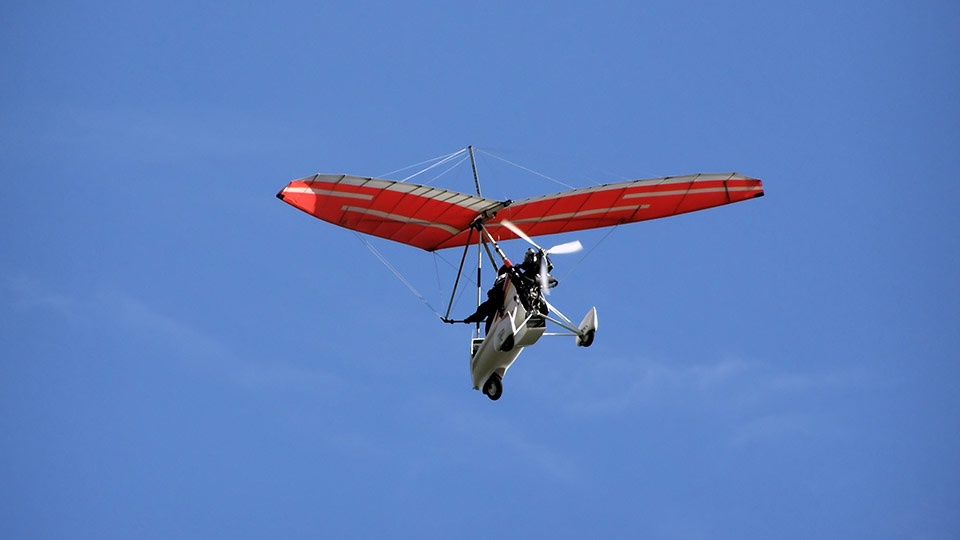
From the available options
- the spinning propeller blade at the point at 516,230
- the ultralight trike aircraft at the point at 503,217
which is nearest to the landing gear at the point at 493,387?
the ultralight trike aircraft at the point at 503,217

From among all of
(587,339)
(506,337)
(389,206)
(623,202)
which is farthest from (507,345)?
(623,202)

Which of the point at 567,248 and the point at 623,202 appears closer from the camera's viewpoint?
the point at 567,248

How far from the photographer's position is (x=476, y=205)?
3541 cm

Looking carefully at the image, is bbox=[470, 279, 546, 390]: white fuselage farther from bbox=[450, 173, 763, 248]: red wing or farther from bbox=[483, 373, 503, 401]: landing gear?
bbox=[450, 173, 763, 248]: red wing

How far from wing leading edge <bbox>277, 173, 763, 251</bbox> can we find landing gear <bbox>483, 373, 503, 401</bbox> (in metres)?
3.24

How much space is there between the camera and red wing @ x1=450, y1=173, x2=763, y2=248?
1422 inches

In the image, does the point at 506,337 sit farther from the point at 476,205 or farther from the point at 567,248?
the point at 476,205

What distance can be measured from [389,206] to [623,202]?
506 cm

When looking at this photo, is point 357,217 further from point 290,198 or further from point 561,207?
point 561,207

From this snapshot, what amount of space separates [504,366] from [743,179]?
6417 millimetres

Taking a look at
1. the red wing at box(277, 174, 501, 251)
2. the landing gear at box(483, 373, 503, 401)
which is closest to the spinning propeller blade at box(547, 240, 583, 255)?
the red wing at box(277, 174, 501, 251)

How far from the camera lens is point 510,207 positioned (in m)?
36.1

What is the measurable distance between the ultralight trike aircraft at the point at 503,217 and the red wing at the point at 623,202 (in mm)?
20

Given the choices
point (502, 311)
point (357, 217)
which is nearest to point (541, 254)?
point (502, 311)
